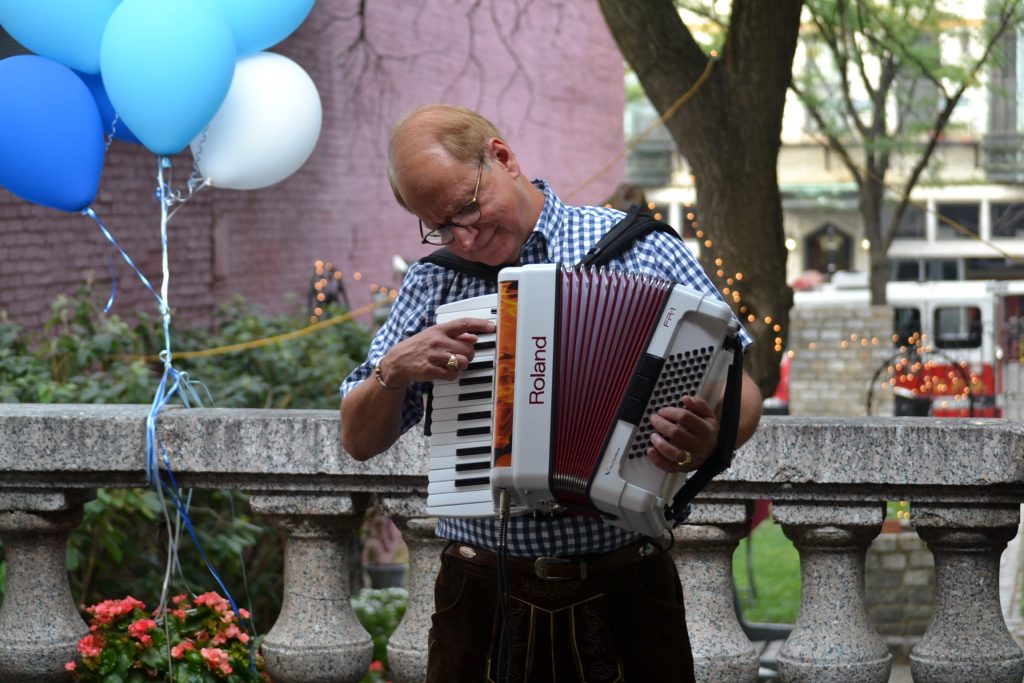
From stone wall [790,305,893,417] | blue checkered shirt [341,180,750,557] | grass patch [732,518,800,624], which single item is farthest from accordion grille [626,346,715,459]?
stone wall [790,305,893,417]

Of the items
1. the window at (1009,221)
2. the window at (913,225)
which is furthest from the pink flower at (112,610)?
the window at (913,225)

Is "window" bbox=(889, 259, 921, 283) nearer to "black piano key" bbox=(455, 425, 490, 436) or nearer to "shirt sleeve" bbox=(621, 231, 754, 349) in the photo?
"shirt sleeve" bbox=(621, 231, 754, 349)

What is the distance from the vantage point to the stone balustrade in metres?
2.94

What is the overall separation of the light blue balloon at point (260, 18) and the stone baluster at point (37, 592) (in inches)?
70.3

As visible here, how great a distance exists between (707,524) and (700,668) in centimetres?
32

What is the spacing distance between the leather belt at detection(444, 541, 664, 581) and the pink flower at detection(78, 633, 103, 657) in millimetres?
1236

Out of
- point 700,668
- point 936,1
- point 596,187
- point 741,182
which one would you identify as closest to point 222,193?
point 741,182

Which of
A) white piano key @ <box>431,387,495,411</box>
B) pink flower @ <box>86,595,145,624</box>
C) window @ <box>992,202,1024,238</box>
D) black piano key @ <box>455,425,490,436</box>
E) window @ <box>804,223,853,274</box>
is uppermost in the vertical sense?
window @ <box>992,202,1024,238</box>

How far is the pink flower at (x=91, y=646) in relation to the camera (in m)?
3.28

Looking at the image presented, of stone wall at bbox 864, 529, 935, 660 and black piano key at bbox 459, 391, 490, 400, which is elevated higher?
black piano key at bbox 459, 391, 490, 400

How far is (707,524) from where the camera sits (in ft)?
10.1

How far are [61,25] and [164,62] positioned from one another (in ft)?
1.05

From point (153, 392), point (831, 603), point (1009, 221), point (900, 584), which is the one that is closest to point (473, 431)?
point (831, 603)

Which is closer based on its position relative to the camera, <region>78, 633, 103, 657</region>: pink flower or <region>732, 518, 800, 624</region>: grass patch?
<region>78, 633, 103, 657</region>: pink flower
